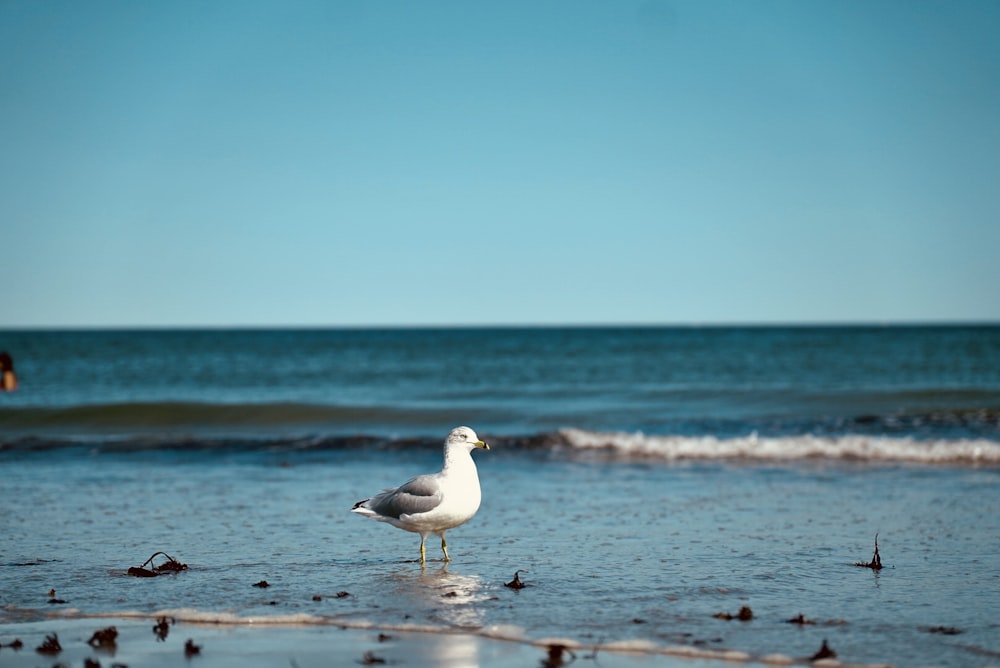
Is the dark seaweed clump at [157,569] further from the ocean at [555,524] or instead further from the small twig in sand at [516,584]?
the small twig in sand at [516,584]

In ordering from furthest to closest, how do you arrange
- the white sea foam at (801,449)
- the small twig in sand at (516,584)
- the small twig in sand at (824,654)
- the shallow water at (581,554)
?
the white sea foam at (801,449)
the small twig in sand at (516,584)
the shallow water at (581,554)
the small twig in sand at (824,654)

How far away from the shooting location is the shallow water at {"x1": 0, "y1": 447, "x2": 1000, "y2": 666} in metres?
5.82

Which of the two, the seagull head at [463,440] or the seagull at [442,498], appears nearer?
the seagull at [442,498]

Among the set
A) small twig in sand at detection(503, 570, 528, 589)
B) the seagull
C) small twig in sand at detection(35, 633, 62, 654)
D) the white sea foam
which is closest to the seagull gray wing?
the seagull

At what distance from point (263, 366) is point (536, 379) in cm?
1544

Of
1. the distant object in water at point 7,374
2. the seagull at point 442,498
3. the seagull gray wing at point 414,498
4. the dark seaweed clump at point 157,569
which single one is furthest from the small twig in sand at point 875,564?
the distant object in water at point 7,374

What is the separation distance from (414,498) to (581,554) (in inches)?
56.1

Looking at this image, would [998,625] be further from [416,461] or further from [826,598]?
[416,461]

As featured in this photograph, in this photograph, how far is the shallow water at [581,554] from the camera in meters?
5.82

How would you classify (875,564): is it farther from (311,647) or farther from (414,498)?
(311,647)

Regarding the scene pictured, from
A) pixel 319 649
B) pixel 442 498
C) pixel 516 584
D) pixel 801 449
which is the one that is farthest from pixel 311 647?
pixel 801 449

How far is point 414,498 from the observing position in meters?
7.45

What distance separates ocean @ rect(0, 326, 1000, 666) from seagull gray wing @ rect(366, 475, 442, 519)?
18.1 inches

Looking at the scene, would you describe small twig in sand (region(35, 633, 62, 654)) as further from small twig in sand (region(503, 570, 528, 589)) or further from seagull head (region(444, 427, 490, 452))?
seagull head (region(444, 427, 490, 452))
